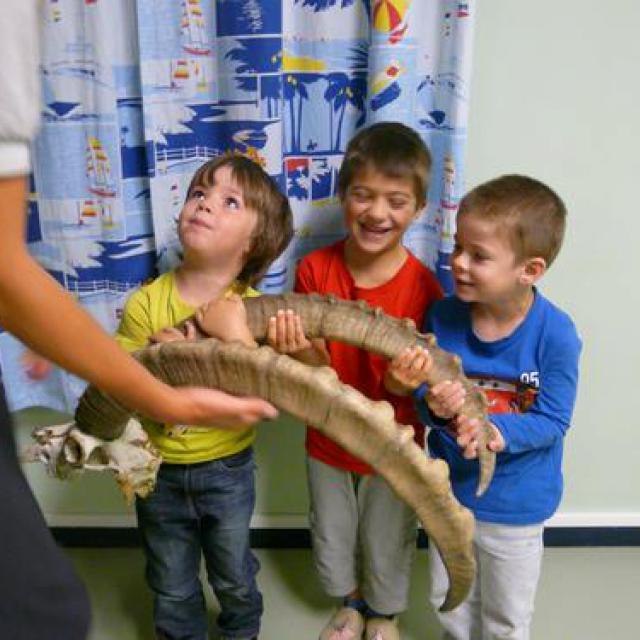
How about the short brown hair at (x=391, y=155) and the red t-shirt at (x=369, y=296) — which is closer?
the short brown hair at (x=391, y=155)

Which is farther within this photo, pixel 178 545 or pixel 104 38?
pixel 178 545

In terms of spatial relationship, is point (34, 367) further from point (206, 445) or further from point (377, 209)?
point (377, 209)

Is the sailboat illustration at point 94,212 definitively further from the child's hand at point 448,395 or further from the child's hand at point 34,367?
the child's hand at point 448,395

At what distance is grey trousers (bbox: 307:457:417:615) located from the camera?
78.6 inches

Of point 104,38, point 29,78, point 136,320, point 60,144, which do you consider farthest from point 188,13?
point 29,78

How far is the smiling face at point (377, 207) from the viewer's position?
1.70 metres

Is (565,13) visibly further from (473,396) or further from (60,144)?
(60,144)

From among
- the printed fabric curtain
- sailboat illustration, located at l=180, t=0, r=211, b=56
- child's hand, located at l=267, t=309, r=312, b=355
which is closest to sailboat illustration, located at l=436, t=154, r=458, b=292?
the printed fabric curtain

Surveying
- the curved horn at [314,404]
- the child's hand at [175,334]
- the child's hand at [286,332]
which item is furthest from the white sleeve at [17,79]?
the child's hand at [286,332]

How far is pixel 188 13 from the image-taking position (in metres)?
1.82

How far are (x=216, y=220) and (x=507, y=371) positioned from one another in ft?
2.54

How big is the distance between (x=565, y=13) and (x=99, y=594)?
231 cm

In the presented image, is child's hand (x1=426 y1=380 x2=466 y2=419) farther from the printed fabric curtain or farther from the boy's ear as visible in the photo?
the printed fabric curtain

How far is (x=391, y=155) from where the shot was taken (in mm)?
1690
